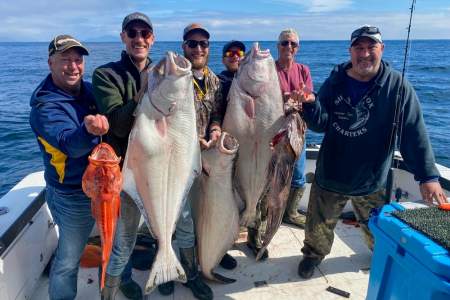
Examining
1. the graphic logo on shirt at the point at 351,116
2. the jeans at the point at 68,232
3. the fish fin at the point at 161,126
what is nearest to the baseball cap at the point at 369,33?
the graphic logo on shirt at the point at 351,116

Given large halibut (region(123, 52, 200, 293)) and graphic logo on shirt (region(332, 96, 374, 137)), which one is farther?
graphic logo on shirt (region(332, 96, 374, 137))

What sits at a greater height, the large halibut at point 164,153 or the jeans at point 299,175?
the large halibut at point 164,153

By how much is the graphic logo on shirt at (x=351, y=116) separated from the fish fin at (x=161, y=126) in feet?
6.39

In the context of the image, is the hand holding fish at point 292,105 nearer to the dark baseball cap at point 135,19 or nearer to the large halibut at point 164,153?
the large halibut at point 164,153

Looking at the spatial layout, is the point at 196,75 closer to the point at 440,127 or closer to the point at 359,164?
the point at 359,164

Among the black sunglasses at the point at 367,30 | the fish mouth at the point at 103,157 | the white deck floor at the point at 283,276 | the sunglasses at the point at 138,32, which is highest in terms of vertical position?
the black sunglasses at the point at 367,30

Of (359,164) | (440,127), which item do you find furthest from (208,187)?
(440,127)

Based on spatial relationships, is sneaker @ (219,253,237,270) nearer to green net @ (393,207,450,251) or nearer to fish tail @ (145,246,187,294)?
fish tail @ (145,246,187,294)

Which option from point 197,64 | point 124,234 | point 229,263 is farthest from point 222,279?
point 197,64

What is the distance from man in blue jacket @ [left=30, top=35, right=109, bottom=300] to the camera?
2848 mm

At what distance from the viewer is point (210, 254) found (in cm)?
368

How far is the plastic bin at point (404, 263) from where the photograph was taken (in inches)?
86.3

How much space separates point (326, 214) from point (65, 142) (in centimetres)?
287

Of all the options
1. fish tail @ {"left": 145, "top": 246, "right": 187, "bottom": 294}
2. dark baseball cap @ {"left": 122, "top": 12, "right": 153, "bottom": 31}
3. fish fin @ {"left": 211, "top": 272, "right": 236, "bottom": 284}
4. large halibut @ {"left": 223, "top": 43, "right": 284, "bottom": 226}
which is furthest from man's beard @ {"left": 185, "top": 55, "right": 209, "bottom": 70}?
fish fin @ {"left": 211, "top": 272, "right": 236, "bottom": 284}
